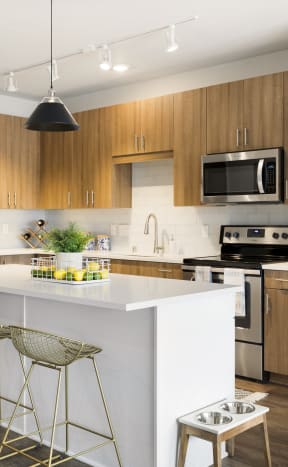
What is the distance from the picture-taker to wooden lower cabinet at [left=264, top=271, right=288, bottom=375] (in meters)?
4.27

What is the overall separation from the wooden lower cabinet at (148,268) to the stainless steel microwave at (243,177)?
2.17 ft

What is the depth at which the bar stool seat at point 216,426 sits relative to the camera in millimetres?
2512

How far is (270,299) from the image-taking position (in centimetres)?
434

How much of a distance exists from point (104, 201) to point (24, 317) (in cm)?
291

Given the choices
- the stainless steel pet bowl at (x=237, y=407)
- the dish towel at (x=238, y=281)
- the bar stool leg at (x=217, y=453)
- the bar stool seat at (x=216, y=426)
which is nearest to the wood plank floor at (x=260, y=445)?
the bar stool seat at (x=216, y=426)

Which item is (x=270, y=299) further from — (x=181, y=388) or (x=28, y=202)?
(x=28, y=202)

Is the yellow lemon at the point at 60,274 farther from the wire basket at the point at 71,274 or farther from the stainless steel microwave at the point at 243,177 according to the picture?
the stainless steel microwave at the point at 243,177

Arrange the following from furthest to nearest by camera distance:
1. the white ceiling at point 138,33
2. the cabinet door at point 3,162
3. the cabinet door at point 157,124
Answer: the cabinet door at point 3,162 → the cabinet door at point 157,124 → the white ceiling at point 138,33

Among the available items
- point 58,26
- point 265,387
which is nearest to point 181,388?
point 265,387

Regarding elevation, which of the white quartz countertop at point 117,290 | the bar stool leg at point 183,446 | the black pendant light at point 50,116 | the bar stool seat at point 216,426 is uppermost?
the black pendant light at point 50,116

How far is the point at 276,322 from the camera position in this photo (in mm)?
4316

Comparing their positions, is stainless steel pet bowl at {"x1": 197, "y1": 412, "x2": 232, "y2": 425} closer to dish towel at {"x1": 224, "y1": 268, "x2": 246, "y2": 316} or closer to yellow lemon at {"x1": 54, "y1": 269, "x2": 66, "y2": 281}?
yellow lemon at {"x1": 54, "y1": 269, "x2": 66, "y2": 281}

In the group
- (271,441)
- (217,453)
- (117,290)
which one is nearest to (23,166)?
(117,290)

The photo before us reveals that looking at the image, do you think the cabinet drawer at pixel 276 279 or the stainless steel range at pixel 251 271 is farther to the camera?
the stainless steel range at pixel 251 271
